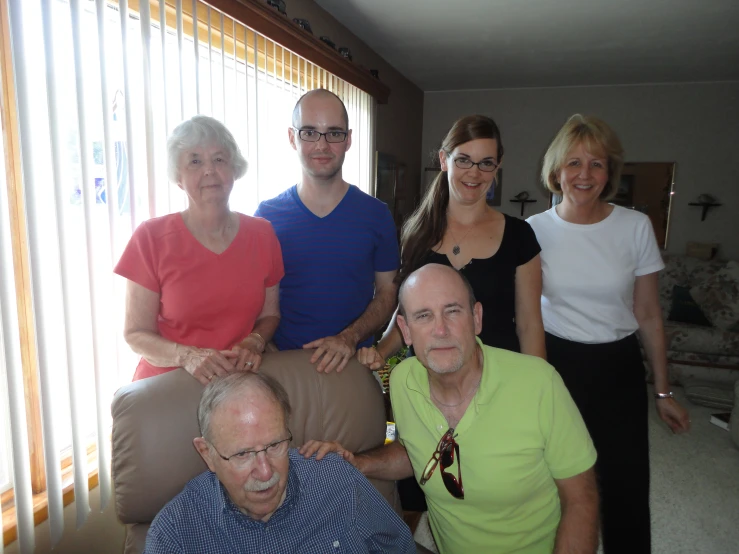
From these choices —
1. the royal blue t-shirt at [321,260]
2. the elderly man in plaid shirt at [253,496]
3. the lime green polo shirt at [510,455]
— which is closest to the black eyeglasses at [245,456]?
the elderly man in plaid shirt at [253,496]

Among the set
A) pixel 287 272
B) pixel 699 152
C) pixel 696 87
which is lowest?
pixel 287 272

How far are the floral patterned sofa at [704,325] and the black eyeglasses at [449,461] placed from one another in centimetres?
384

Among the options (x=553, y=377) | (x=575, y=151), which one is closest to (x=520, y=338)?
(x=553, y=377)

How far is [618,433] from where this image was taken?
5.25 feet

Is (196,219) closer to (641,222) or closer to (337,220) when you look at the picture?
(337,220)

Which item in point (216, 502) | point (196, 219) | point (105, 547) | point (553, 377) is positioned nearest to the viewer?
point (216, 502)

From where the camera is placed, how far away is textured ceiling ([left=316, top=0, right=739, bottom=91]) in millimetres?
3152

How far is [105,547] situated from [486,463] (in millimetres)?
1548

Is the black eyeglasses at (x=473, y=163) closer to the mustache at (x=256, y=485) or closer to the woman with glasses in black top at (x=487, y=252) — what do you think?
the woman with glasses in black top at (x=487, y=252)

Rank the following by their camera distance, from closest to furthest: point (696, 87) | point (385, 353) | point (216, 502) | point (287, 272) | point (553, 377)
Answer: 1. point (216, 502)
2. point (553, 377)
3. point (385, 353)
4. point (287, 272)
5. point (696, 87)

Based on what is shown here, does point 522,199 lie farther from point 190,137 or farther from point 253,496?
point 253,496

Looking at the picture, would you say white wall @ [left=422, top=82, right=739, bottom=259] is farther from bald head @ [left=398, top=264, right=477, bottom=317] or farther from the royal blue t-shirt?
bald head @ [left=398, top=264, right=477, bottom=317]

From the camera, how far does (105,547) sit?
→ 187 centimetres

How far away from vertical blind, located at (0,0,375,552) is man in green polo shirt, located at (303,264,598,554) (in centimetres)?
92
